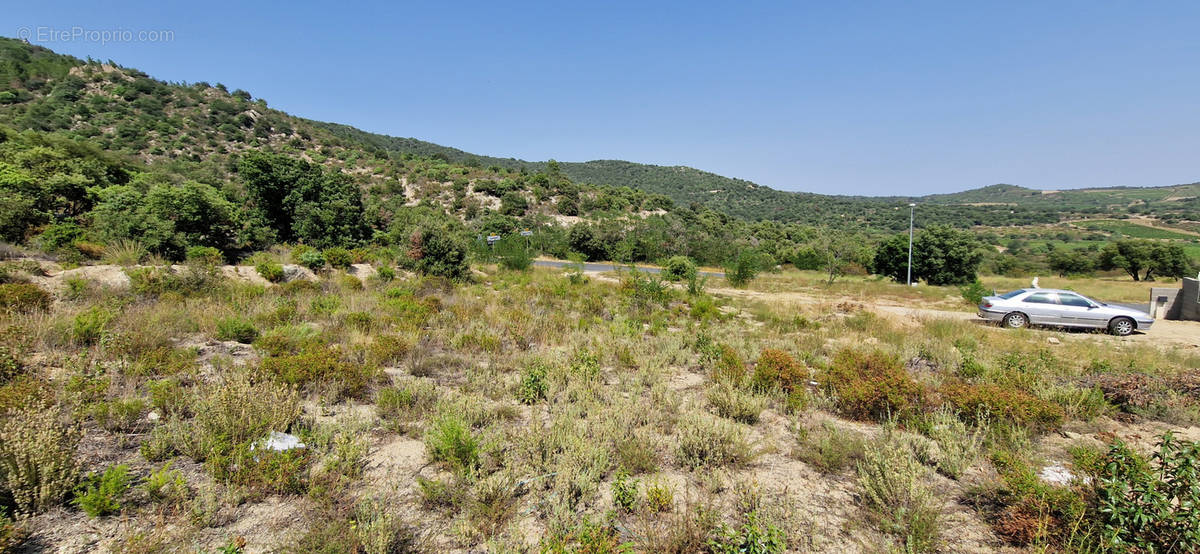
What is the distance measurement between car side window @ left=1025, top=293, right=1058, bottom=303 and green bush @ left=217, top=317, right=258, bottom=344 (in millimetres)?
19500

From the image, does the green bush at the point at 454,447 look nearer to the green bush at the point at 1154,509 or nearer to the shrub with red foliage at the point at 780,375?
the shrub with red foliage at the point at 780,375

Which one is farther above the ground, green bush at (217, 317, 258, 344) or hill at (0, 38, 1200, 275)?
hill at (0, 38, 1200, 275)

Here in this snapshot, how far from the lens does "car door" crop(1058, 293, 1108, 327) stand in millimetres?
12281

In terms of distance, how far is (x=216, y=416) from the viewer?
410 cm

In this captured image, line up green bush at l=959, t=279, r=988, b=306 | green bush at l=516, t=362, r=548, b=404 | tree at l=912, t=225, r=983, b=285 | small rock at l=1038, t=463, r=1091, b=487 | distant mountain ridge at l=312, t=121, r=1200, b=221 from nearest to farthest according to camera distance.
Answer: small rock at l=1038, t=463, r=1091, b=487, green bush at l=516, t=362, r=548, b=404, green bush at l=959, t=279, r=988, b=306, tree at l=912, t=225, r=983, b=285, distant mountain ridge at l=312, t=121, r=1200, b=221

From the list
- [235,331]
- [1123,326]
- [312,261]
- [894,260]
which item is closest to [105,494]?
[235,331]

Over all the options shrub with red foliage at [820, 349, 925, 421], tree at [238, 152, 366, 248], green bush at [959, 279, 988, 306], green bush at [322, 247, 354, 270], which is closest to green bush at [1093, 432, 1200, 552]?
shrub with red foliage at [820, 349, 925, 421]

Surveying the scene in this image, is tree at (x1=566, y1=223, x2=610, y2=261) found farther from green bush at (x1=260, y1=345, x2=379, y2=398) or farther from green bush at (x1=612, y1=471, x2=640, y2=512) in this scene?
green bush at (x1=612, y1=471, x2=640, y2=512)

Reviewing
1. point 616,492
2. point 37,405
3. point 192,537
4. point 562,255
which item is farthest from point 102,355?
point 562,255

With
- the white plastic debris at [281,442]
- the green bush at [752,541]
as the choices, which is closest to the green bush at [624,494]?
the green bush at [752,541]

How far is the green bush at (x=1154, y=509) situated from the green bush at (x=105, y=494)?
660 centimetres

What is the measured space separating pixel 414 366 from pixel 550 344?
266 cm

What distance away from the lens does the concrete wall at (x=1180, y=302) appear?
585 inches

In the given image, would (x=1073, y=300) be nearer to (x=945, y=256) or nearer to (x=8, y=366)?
(x=8, y=366)
